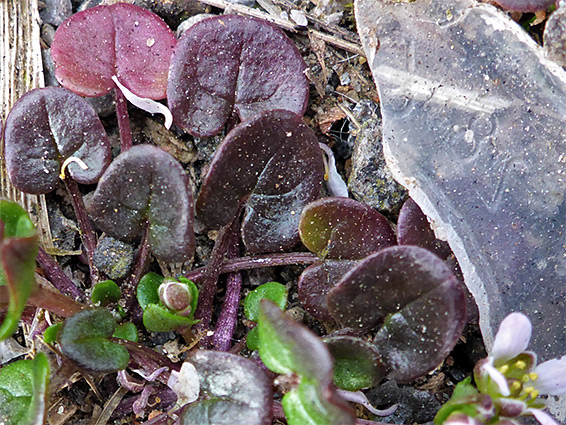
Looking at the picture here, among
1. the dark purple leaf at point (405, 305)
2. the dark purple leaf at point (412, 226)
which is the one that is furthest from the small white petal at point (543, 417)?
the dark purple leaf at point (412, 226)

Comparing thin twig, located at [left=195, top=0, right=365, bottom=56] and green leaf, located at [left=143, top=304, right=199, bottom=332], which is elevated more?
thin twig, located at [left=195, top=0, right=365, bottom=56]

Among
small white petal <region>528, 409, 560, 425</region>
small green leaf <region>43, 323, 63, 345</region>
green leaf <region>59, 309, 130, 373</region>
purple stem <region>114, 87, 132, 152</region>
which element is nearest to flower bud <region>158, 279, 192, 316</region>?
green leaf <region>59, 309, 130, 373</region>

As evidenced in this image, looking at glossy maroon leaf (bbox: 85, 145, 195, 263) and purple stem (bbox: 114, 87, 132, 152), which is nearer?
glossy maroon leaf (bbox: 85, 145, 195, 263)

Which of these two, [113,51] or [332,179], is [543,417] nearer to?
[332,179]

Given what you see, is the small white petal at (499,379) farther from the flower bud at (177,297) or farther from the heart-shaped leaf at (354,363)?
the flower bud at (177,297)

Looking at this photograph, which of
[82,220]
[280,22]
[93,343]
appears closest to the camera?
[93,343]

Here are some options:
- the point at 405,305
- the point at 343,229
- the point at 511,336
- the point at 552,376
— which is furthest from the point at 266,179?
the point at 552,376

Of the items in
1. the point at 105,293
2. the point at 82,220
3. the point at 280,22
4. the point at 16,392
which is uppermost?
the point at 280,22

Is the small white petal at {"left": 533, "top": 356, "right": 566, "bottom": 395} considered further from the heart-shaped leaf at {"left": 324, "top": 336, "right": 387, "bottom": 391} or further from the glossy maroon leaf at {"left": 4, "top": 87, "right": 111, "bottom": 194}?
the glossy maroon leaf at {"left": 4, "top": 87, "right": 111, "bottom": 194}
